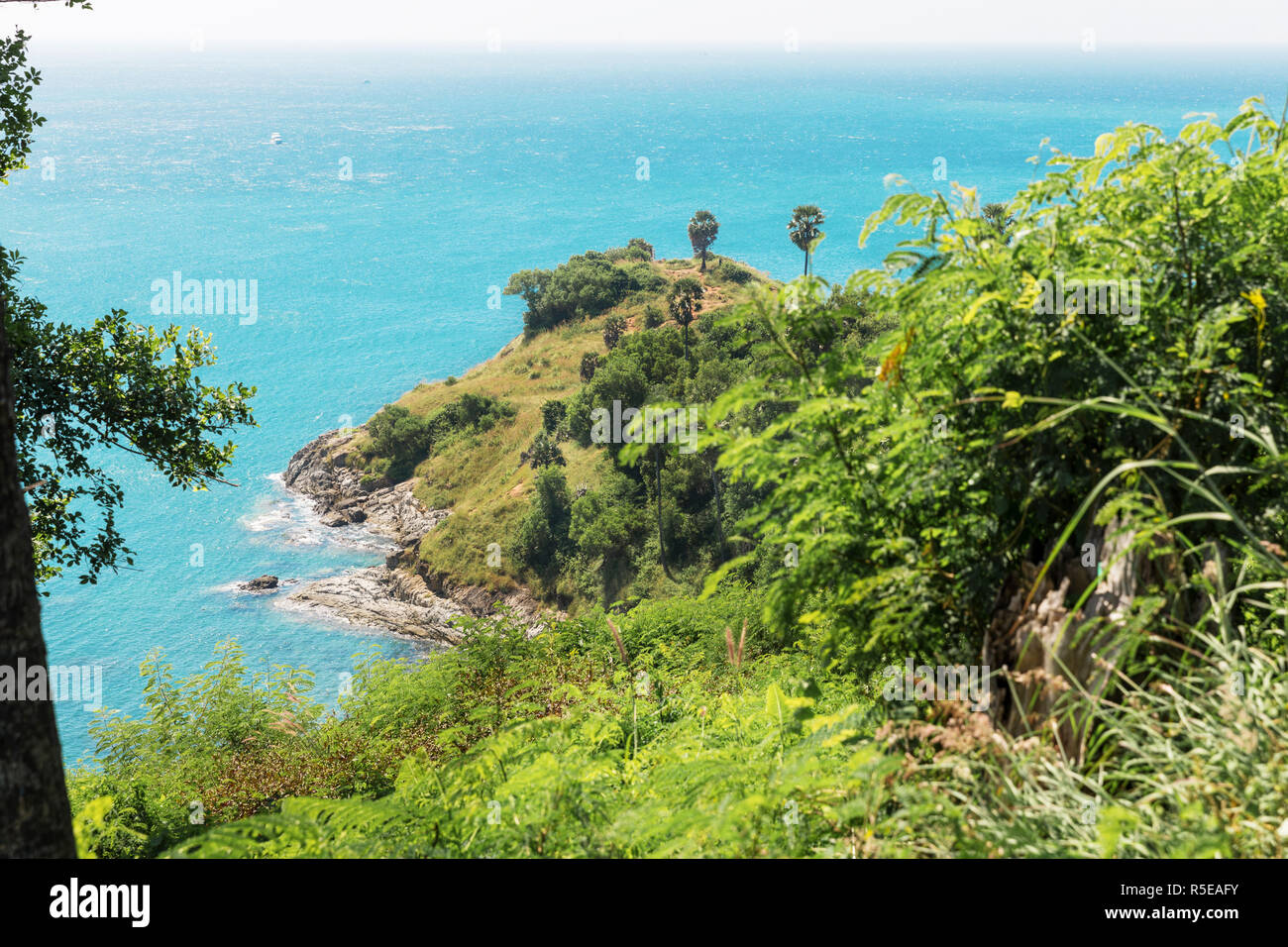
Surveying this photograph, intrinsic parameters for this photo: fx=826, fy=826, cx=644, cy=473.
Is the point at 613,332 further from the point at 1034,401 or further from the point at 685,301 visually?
the point at 1034,401

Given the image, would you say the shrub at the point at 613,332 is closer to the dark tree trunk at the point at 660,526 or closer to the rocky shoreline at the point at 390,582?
the rocky shoreline at the point at 390,582

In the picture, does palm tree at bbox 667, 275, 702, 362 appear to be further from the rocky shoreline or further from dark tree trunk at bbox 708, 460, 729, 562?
the rocky shoreline

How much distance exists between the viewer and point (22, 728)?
10.4ft

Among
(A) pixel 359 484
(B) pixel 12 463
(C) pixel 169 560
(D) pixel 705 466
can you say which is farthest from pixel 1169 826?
(C) pixel 169 560

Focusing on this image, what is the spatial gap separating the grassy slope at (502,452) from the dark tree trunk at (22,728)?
178 feet

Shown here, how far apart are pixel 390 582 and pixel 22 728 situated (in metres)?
60.6

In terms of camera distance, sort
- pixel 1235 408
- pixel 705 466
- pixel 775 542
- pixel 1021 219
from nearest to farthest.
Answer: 1. pixel 1235 408
2. pixel 775 542
3. pixel 1021 219
4. pixel 705 466

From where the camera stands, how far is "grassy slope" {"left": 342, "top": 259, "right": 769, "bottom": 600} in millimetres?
60156

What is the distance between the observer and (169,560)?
2879 inches

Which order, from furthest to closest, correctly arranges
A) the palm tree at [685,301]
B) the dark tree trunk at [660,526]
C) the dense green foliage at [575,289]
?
the dense green foliage at [575,289] → the palm tree at [685,301] → the dark tree trunk at [660,526]

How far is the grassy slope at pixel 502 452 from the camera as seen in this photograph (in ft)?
197

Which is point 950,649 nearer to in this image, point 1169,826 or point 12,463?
point 1169,826

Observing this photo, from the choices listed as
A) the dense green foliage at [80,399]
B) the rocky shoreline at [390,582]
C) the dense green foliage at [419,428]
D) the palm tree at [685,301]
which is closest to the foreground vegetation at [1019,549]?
A: the dense green foliage at [80,399]
